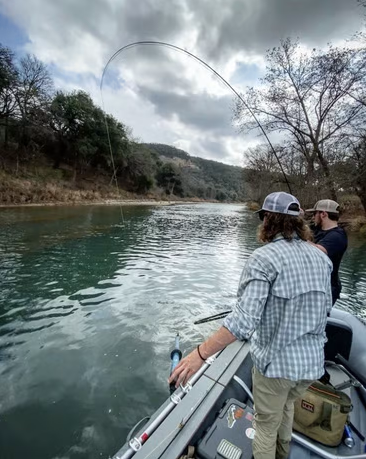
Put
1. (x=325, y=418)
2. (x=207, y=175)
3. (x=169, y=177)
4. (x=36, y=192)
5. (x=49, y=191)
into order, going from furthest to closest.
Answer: (x=207, y=175), (x=169, y=177), (x=49, y=191), (x=36, y=192), (x=325, y=418)

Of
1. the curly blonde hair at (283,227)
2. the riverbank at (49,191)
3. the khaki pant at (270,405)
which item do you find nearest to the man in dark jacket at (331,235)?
the curly blonde hair at (283,227)

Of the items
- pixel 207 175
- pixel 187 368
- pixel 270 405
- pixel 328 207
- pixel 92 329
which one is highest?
pixel 207 175

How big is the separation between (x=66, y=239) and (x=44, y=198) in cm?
1623

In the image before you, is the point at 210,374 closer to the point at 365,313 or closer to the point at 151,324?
the point at 151,324

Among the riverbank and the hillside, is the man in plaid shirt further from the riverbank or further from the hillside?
the hillside

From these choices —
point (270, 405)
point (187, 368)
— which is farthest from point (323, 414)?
point (187, 368)

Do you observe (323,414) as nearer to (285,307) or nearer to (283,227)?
(285,307)

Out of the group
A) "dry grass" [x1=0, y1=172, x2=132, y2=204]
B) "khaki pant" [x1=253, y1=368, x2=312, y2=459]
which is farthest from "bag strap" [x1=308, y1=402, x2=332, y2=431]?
"dry grass" [x1=0, y1=172, x2=132, y2=204]

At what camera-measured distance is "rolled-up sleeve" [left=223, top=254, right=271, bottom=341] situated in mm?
1322

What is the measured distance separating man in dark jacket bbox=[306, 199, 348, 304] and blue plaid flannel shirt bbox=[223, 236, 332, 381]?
5.68 ft

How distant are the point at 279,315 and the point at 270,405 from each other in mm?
590

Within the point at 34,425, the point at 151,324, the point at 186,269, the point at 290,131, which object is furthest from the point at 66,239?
the point at 290,131

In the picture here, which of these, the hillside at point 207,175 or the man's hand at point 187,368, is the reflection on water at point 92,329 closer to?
the man's hand at point 187,368

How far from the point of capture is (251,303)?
133 cm
